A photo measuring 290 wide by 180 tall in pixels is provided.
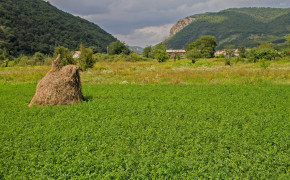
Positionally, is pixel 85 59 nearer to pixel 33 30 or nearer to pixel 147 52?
pixel 147 52

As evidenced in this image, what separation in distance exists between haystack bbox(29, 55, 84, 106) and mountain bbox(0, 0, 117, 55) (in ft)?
227

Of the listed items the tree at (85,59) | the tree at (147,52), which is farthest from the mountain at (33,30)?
the tree at (85,59)

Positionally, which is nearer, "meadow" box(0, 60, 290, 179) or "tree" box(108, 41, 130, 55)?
"meadow" box(0, 60, 290, 179)

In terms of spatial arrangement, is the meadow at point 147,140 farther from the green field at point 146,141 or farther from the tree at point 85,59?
the tree at point 85,59

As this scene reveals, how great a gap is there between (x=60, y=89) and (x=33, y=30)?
289 ft

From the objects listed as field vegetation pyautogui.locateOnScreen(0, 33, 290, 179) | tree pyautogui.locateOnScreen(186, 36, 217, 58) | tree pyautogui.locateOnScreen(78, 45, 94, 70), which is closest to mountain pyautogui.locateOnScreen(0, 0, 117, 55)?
tree pyautogui.locateOnScreen(78, 45, 94, 70)

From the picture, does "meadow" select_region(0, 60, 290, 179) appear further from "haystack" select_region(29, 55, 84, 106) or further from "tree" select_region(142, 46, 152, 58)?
"tree" select_region(142, 46, 152, 58)

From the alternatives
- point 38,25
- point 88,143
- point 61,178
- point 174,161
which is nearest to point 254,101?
point 174,161

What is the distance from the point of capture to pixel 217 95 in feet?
45.9

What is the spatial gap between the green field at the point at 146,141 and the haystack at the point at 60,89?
0.97 m

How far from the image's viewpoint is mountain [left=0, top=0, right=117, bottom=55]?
240 ft

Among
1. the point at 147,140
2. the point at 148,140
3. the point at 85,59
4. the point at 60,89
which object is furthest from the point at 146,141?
the point at 85,59

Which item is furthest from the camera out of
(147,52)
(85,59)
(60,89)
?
(147,52)

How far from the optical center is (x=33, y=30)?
85938mm
